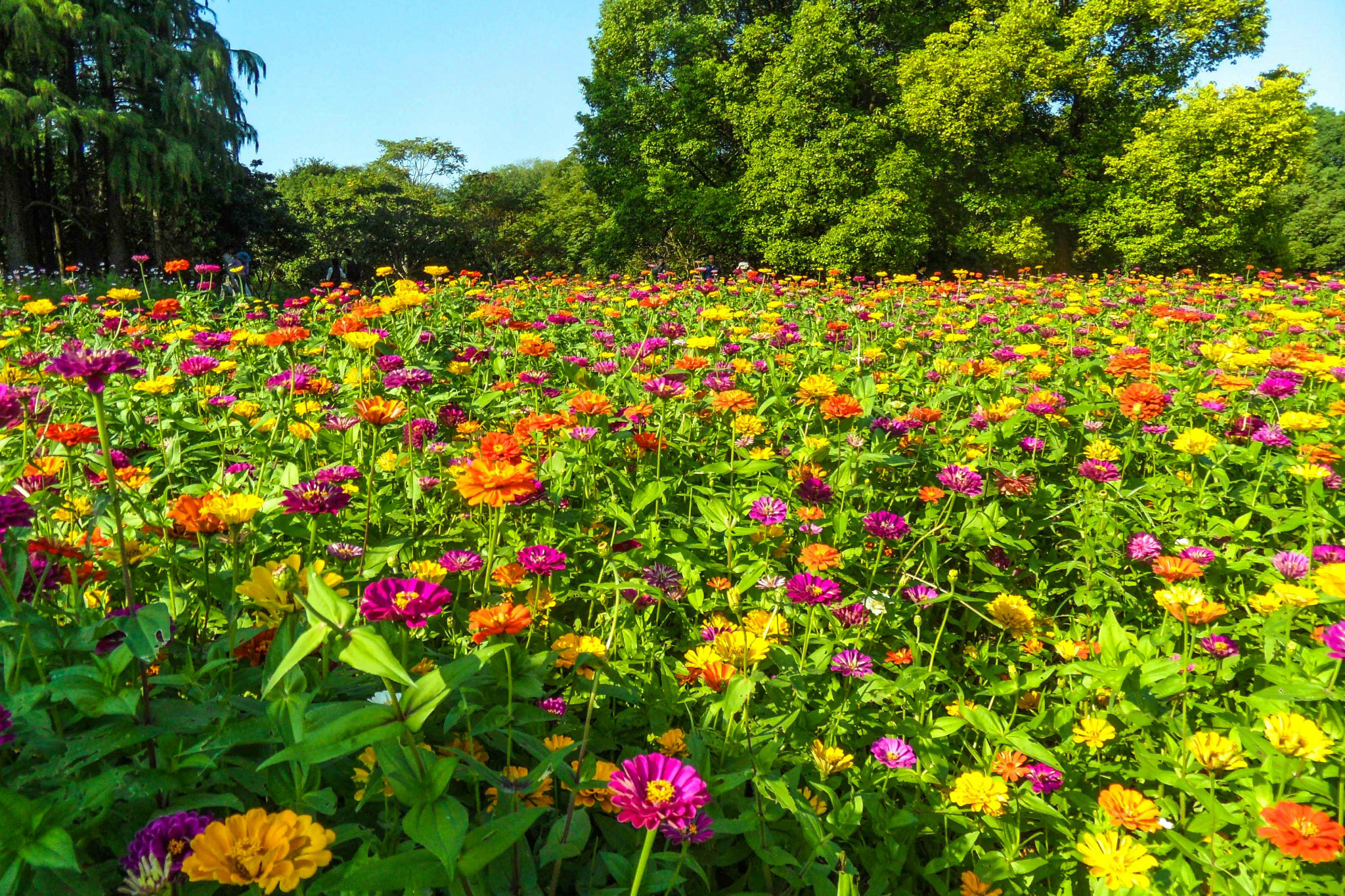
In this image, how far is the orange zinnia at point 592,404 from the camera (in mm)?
2104

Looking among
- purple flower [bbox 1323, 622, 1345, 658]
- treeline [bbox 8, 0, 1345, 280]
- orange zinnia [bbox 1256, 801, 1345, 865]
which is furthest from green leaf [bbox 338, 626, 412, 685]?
treeline [bbox 8, 0, 1345, 280]

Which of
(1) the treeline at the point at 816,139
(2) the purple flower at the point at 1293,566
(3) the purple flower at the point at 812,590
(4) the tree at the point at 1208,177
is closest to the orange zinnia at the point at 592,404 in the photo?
(3) the purple flower at the point at 812,590

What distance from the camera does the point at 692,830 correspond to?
981 mm

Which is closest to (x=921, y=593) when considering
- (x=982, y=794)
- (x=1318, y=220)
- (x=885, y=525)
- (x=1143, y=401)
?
(x=885, y=525)

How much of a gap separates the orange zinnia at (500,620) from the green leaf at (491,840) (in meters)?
0.33

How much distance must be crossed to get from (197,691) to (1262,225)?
2446 cm

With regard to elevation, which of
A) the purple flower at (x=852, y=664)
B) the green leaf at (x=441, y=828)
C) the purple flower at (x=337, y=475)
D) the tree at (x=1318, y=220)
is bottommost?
the purple flower at (x=852, y=664)

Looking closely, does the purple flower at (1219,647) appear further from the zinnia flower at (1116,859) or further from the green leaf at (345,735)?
the green leaf at (345,735)

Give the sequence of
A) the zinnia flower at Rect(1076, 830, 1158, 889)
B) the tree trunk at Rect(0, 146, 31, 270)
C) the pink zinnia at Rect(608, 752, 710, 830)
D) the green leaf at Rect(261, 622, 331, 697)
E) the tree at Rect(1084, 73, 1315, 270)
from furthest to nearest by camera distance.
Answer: the tree at Rect(1084, 73, 1315, 270) < the tree trunk at Rect(0, 146, 31, 270) < the zinnia flower at Rect(1076, 830, 1158, 889) < the pink zinnia at Rect(608, 752, 710, 830) < the green leaf at Rect(261, 622, 331, 697)

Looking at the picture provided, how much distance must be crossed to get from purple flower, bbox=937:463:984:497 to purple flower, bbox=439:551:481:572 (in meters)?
1.45

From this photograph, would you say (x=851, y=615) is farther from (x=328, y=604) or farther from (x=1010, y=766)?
(x=328, y=604)

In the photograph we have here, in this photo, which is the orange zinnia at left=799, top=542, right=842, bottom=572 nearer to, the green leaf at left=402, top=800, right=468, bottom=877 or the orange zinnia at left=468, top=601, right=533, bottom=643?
the orange zinnia at left=468, top=601, right=533, bottom=643

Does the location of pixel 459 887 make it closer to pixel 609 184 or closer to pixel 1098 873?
pixel 1098 873

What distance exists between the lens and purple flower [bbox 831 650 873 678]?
5.36 ft
